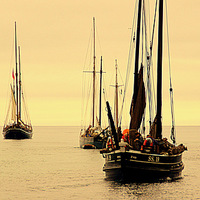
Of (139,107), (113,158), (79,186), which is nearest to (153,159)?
(113,158)

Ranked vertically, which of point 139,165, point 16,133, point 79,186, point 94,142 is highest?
point 16,133

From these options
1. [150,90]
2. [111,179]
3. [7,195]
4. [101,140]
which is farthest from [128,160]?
[101,140]

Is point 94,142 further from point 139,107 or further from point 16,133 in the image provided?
point 139,107

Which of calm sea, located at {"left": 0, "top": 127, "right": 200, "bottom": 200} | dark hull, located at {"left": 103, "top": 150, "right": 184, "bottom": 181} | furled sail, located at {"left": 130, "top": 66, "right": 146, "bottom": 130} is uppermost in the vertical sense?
furled sail, located at {"left": 130, "top": 66, "right": 146, "bottom": 130}

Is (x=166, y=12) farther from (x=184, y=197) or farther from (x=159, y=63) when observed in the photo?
(x=184, y=197)

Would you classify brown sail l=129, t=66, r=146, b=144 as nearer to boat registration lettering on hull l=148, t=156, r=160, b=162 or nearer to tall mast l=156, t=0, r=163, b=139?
tall mast l=156, t=0, r=163, b=139

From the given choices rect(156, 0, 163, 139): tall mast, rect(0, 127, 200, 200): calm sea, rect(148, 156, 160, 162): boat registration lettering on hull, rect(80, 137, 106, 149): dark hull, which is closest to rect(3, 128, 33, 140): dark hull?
rect(80, 137, 106, 149): dark hull

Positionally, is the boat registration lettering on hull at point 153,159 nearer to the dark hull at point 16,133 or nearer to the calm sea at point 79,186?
the calm sea at point 79,186

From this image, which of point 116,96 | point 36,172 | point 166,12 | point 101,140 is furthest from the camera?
point 116,96

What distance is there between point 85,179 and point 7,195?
A: 12.1 meters

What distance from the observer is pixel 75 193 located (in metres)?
45.7


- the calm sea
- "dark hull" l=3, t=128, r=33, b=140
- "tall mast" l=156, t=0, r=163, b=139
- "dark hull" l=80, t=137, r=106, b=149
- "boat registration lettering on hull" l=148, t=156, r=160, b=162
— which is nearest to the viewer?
the calm sea

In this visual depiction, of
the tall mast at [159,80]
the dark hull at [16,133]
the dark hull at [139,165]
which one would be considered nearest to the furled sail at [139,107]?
the tall mast at [159,80]

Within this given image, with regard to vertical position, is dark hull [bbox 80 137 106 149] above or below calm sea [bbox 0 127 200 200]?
above
